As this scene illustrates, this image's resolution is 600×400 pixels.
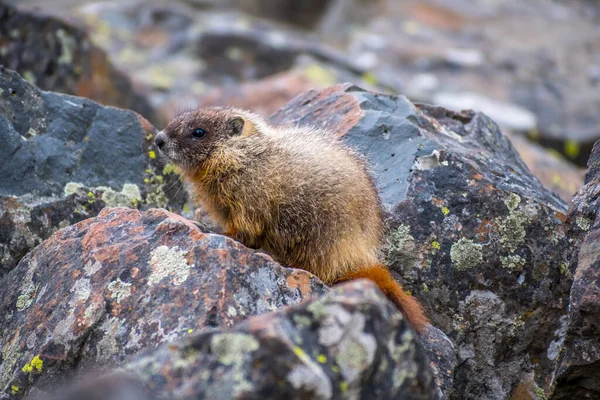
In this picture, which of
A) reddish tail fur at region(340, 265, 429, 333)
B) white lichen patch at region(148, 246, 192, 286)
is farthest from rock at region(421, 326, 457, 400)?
white lichen patch at region(148, 246, 192, 286)

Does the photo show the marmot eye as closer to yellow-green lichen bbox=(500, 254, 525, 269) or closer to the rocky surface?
yellow-green lichen bbox=(500, 254, 525, 269)

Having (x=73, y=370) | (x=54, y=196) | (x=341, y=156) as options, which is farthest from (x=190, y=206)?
(x=73, y=370)

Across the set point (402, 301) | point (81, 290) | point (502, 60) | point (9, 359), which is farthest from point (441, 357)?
point (502, 60)

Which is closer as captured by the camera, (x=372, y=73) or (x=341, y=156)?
(x=341, y=156)

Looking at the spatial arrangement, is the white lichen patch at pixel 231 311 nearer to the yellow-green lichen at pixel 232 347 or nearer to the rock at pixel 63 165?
the yellow-green lichen at pixel 232 347

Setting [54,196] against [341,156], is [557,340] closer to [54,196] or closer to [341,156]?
[341,156]

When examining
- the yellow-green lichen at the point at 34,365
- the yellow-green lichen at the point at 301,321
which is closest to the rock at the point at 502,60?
the yellow-green lichen at the point at 34,365
